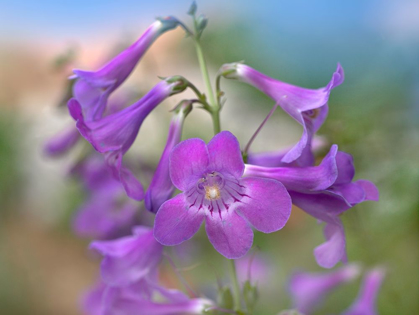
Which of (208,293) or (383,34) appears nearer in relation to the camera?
(208,293)

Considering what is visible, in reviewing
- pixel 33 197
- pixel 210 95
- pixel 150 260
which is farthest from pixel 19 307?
pixel 210 95

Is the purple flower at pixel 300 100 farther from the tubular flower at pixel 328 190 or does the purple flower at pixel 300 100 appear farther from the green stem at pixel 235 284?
the green stem at pixel 235 284

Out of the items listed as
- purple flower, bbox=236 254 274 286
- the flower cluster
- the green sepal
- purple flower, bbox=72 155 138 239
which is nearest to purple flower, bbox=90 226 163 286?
the flower cluster

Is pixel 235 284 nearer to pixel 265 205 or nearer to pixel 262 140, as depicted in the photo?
pixel 265 205

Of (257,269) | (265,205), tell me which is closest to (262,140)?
(257,269)

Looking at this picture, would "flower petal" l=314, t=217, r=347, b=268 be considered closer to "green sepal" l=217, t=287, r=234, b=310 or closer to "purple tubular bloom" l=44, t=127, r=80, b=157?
"green sepal" l=217, t=287, r=234, b=310

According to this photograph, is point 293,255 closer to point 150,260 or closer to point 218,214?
point 150,260
